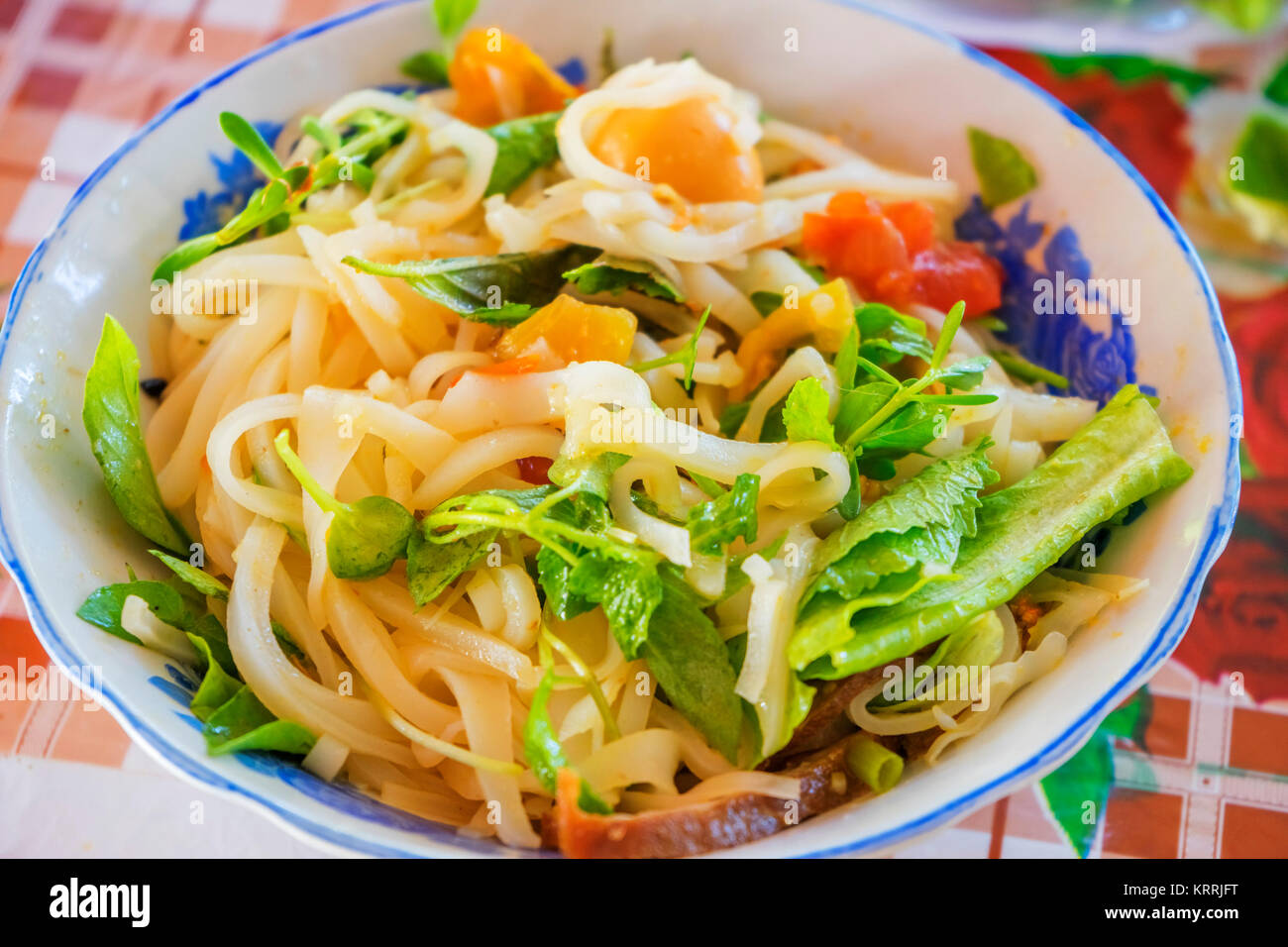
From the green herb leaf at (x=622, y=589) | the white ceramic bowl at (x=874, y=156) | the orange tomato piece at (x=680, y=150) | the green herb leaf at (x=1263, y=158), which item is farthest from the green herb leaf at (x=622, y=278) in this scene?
the green herb leaf at (x=1263, y=158)

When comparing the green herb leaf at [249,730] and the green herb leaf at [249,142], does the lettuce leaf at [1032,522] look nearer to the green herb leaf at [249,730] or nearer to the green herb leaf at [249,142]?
the green herb leaf at [249,730]

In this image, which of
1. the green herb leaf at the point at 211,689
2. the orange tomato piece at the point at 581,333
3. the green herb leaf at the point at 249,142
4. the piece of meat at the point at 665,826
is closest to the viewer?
the piece of meat at the point at 665,826

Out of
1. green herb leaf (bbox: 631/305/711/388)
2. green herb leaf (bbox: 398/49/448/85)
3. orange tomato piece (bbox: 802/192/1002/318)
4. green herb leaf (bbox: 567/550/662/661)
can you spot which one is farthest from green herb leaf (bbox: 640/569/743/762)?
green herb leaf (bbox: 398/49/448/85)

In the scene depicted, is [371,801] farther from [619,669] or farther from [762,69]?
[762,69]

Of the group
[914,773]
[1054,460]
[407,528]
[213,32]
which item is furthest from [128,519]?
[213,32]

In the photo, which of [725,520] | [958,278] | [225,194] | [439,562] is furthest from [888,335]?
[225,194]

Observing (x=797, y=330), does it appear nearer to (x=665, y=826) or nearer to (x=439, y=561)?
(x=439, y=561)
